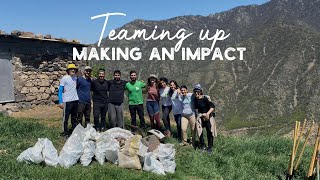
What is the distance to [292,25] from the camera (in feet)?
531

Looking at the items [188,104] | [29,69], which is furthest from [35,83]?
[188,104]

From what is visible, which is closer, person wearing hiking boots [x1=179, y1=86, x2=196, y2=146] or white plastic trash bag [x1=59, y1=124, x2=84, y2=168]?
white plastic trash bag [x1=59, y1=124, x2=84, y2=168]

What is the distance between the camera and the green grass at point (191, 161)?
268 inches

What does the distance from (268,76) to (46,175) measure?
14219 centimetres

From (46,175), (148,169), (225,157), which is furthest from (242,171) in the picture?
(46,175)

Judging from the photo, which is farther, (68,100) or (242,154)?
(242,154)

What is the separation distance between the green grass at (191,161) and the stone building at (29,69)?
3956mm

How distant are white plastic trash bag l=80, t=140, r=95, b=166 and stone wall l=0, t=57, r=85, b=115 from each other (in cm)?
745

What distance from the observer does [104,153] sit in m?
7.97

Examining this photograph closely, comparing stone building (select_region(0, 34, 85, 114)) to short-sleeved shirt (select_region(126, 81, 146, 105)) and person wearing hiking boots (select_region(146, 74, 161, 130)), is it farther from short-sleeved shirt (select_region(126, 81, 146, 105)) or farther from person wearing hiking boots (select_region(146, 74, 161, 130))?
person wearing hiking boots (select_region(146, 74, 161, 130))

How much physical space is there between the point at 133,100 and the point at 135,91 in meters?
0.26

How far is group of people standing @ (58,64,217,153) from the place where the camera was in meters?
9.32

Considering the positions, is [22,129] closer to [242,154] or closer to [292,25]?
[242,154]

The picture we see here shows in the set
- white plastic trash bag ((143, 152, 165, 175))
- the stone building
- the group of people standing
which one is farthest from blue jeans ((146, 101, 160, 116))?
the stone building
